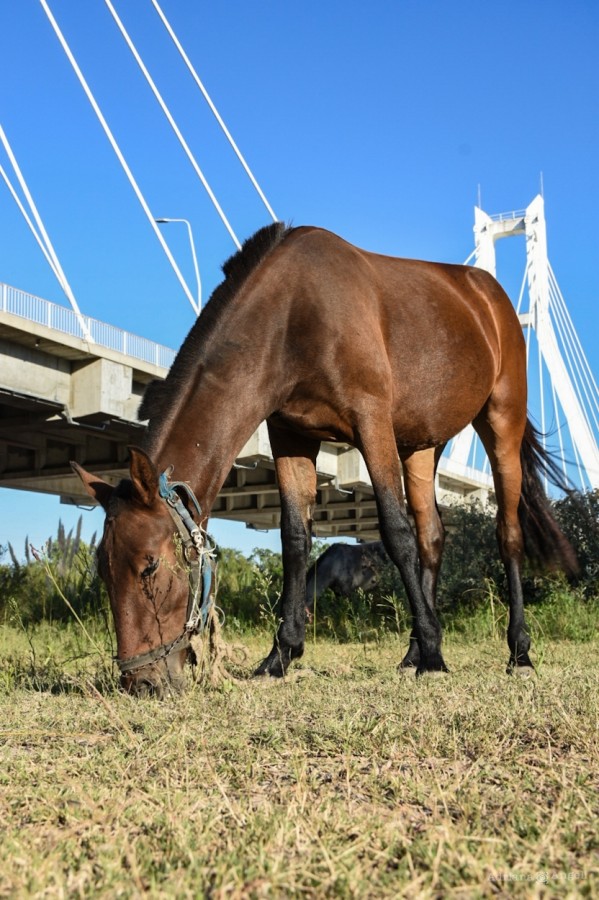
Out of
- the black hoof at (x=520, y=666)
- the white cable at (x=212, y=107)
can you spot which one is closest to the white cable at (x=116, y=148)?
the white cable at (x=212, y=107)

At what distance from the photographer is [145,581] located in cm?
415

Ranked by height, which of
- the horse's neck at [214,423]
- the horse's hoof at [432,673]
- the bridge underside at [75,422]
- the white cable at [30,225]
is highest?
the white cable at [30,225]

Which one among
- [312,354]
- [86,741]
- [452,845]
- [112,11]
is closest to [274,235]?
[312,354]

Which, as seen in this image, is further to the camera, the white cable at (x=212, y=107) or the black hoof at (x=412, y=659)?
the white cable at (x=212, y=107)

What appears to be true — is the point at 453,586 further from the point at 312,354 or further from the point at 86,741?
the point at 86,741

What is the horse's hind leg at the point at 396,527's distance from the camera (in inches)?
201

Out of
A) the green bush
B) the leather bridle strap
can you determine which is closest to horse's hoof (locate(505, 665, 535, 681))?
the leather bridle strap

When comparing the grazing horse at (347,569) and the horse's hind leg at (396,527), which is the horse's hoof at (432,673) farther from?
the grazing horse at (347,569)

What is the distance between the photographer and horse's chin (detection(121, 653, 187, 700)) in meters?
4.04

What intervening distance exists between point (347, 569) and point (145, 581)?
509 inches

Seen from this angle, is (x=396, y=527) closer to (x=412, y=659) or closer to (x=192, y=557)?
(x=412, y=659)

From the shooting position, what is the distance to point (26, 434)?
17172mm

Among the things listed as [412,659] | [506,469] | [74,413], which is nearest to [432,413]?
[506,469]

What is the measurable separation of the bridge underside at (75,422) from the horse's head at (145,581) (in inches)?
357
